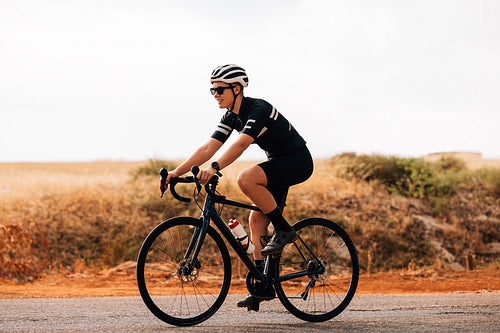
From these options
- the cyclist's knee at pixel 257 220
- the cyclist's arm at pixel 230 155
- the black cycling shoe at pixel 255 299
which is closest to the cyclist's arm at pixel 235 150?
the cyclist's arm at pixel 230 155

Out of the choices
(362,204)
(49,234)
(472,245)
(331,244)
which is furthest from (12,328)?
(472,245)

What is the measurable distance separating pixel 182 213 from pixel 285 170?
35.0 ft

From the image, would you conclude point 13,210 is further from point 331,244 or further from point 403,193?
point 403,193

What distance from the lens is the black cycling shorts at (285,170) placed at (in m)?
5.66

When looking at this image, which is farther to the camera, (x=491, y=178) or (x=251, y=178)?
(x=491, y=178)

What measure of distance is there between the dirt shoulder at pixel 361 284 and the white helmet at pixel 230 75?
5559 mm

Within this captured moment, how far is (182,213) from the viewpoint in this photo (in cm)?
1606

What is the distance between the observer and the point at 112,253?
46.8ft

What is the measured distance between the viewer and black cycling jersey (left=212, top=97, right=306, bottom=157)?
18.2 feet

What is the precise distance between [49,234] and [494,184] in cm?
1494

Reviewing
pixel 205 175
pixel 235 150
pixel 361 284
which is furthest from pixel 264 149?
pixel 361 284

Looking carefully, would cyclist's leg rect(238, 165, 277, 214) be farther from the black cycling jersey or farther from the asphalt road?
the asphalt road

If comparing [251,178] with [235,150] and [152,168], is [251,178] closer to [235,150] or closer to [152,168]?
[235,150]

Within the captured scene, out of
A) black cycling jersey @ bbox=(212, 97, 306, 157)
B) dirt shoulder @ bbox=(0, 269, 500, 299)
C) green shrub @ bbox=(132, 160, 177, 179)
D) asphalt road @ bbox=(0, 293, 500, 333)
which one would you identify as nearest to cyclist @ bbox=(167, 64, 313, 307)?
black cycling jersey @ bbox=(212, 97, 306, 157)
